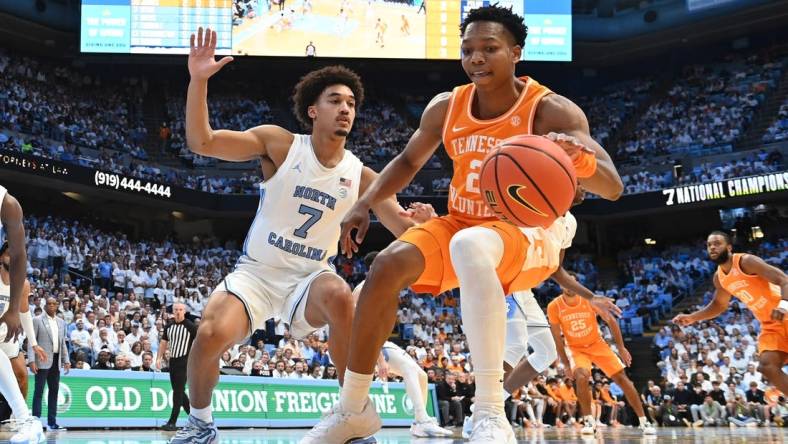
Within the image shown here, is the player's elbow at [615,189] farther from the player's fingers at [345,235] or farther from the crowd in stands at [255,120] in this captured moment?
the crowd in stands at [255,120]

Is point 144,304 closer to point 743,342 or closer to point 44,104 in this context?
point 44,104

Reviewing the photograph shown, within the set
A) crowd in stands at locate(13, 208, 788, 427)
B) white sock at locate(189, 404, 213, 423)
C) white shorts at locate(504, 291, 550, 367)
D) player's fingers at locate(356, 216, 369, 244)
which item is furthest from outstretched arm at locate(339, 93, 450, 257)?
crowd in stands at locate(13, 208, 788, 427)

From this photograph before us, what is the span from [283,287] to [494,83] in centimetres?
160

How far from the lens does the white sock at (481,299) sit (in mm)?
3227

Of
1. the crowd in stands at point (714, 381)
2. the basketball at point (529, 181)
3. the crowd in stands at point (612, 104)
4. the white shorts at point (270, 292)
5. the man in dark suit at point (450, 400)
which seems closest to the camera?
the basketball at point (529, 181)

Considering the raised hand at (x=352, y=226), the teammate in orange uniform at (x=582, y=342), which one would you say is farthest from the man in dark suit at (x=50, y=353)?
the raised hand at (x=352, y=226)

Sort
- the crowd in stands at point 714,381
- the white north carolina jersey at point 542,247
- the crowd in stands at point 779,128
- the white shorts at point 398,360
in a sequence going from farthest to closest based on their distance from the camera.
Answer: the crowd in stands at point 779,128 → the crowd in stands at point 714,381 → the white shorts at point 398,360 → the white north carolina jersey at point 542,247

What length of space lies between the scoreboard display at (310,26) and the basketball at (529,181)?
20.8 m

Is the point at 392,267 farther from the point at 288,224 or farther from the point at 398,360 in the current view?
the point at 398,360

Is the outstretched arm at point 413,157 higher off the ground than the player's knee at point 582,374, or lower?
higher

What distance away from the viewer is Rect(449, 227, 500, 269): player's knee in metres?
3.26

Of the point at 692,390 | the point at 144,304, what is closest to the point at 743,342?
the point at 692,390

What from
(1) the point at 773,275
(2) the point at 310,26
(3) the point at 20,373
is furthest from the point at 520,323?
(2) the point at 310,26

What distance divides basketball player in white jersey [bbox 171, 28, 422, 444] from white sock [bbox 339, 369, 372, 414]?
85 cm
